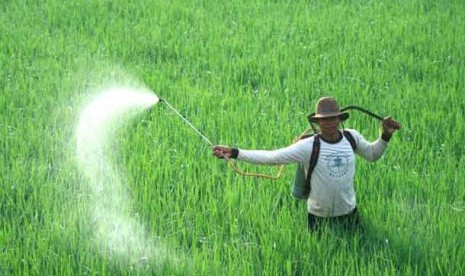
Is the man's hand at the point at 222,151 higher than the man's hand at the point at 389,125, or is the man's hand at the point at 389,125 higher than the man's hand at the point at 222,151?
the man's hand at the point at 389,125

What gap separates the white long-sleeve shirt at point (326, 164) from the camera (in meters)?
3.64

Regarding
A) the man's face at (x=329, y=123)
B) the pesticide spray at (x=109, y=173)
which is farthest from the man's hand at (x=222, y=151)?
the pesticide spray at (x=109, y=173)

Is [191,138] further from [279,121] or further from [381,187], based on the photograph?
[381,187]

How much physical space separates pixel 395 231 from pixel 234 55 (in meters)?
4.22

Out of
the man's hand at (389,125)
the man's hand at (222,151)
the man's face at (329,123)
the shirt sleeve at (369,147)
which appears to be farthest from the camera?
the shirt sleeve at (369,147)

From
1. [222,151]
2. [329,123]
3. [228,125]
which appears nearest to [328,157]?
[329,123]

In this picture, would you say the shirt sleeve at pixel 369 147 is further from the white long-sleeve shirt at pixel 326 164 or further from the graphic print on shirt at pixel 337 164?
the graphic print on shirt at pixel 337 164

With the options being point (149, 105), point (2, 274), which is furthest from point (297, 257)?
point (149, 105)

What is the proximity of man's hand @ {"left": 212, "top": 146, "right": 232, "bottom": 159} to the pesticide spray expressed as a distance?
634 millimetres

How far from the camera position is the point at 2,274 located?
12.0 feet

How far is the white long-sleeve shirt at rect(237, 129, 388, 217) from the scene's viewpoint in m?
3.64

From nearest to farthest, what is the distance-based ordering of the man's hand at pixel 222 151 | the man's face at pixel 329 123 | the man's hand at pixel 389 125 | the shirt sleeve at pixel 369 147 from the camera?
the man's hand at pixel 222 151 → the man's face at pixel 329 123 → the man's hand at pixel 389 125 → the shirt sleeve at pixel 369 147

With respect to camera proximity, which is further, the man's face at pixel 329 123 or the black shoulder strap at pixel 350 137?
the black shoulder strap at pixel 350 137

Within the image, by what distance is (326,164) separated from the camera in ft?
12.0
